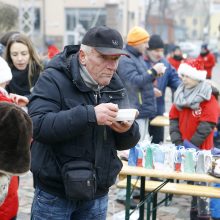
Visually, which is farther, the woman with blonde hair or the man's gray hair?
the woman with blonde hair

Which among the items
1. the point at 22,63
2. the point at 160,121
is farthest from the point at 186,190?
the point at 160,121

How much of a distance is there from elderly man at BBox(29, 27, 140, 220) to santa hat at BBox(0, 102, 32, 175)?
0.50 meters

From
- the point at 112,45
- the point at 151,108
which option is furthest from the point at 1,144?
the point at 151,108

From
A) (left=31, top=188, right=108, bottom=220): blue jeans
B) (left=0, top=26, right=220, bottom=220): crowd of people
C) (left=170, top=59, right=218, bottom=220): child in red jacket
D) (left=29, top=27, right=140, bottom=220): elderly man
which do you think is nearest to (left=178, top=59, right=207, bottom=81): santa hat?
(left=170, top=59, right=218, bottom=220): child in red jacket

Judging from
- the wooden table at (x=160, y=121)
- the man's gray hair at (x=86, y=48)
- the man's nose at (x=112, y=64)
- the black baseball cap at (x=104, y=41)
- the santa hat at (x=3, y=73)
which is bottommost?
the wooden table at (x=160, y=121)

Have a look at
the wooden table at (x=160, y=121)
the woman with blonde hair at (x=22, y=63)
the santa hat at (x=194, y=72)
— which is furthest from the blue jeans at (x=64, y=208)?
the wooden table at (x=160, y=121)

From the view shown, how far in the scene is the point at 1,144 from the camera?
224cm

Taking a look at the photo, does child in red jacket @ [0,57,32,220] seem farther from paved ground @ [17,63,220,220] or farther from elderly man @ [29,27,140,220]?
paved ground @ [17,63,220,220]

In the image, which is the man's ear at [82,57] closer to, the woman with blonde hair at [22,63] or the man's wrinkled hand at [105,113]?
the man's wrinkled hand at [105,113]

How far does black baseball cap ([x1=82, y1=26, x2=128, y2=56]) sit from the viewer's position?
2898mm

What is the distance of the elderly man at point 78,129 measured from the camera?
113 inches

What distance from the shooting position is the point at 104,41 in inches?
114

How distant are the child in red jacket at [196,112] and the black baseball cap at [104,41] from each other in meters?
2.50

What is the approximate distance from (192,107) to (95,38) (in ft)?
8.60
